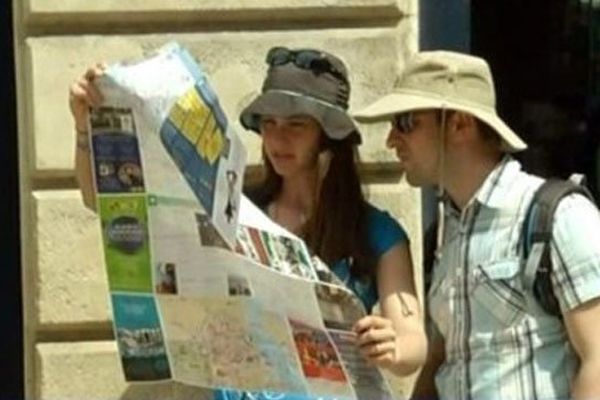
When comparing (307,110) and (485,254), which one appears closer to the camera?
(485,254)

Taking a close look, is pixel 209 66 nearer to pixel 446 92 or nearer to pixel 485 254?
pixel 446 92

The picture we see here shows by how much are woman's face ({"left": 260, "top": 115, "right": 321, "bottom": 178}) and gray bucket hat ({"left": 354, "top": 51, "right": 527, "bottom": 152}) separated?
141 mm

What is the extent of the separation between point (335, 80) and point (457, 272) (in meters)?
0.62

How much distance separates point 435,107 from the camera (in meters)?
4.35

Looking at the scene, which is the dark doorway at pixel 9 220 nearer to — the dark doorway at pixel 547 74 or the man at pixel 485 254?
the dark doorway at pixel 547 74

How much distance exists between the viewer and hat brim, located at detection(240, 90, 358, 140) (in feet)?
14.9

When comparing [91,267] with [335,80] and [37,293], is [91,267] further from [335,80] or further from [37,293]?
[335,80]

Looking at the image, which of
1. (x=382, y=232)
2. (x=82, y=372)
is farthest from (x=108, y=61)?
(x=382, y=232)

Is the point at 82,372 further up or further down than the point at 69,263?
Result: further down

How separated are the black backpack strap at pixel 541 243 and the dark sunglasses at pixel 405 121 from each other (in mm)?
357

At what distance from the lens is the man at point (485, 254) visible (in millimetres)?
4148

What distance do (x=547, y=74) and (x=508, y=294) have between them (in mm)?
2151

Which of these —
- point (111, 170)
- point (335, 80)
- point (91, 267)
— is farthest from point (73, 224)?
point (111, 170)

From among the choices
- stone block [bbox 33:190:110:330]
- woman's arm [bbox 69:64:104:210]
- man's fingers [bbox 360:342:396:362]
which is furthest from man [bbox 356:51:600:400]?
stone block [bbox 33:190:110:330]
